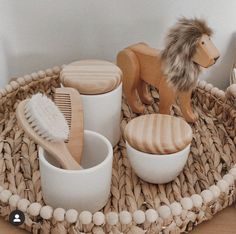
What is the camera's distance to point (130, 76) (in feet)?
1.99

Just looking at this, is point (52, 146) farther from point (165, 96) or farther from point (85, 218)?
point (165, 96)

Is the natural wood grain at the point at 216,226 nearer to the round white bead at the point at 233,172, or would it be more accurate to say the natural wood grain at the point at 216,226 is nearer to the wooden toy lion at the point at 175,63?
the round white bead at the point at 233,172

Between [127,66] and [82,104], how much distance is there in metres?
0.12

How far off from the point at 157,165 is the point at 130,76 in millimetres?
152

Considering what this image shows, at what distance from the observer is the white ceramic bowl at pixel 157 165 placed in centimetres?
49

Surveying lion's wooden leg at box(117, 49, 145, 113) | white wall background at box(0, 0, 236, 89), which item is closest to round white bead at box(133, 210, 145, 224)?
lion's wooden leg at box(117, 49, 145, 113)

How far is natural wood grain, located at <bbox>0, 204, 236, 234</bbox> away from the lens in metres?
0.49

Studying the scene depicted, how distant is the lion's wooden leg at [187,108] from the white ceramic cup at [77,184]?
0.48ft

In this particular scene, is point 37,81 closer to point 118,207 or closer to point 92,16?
point 92,16

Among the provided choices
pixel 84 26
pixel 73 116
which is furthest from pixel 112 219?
pixel 84 26

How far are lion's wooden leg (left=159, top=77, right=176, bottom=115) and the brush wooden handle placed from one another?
0.53 ft

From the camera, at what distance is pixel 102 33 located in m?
0.72

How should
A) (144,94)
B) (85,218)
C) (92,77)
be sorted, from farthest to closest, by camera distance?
1. (144,94)
2. (92,77)
3. (85,218)

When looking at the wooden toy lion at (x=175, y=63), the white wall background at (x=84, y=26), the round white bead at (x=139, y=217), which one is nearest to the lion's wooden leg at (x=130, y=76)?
the wooden toy lion at (x=175, y=63)
